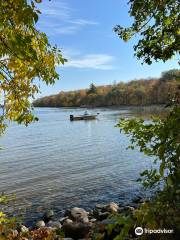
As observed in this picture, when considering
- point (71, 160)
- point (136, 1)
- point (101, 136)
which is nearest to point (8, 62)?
point (136, 1)

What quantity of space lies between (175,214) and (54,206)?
54.9ft

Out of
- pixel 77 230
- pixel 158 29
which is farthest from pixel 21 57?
pixel 77 230

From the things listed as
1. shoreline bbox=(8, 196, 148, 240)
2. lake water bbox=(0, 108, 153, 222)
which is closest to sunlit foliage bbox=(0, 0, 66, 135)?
shoreline bbox=(8, 196, 148, 240)

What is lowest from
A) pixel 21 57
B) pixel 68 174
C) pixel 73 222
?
pixel 68 174

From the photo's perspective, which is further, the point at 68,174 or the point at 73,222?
the point at 68,174

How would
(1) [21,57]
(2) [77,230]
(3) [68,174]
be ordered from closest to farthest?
(1) [21,57] < (2) [77,230] < (3) [68,174]

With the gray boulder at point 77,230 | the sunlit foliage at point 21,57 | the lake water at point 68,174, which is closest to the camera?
the sunlit foliage at point 21,57

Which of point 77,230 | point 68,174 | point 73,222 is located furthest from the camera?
point 68,174

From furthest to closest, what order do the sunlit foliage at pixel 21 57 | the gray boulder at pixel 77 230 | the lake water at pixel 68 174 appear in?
the lake water at pixel 68 174
the gray boulder at pixel 77 230
the sunlit foliage at pixel 21 57

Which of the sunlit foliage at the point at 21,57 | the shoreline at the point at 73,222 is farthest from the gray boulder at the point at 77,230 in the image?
the sunlit foliage at the point at 21,57

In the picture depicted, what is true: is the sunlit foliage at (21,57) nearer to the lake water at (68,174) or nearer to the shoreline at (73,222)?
the shoreline at (73,222)

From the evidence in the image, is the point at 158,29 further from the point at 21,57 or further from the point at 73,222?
the point at 73,222

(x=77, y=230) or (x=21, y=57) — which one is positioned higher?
(x=21, y=57)

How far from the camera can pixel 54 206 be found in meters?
21.1
